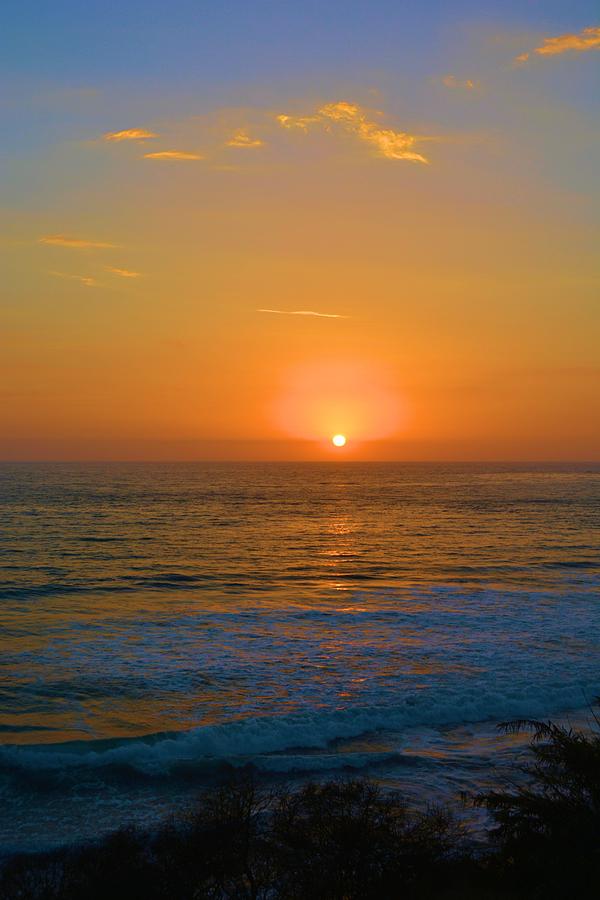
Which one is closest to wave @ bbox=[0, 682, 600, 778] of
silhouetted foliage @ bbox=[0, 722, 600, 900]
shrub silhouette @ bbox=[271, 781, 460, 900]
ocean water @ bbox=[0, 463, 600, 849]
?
ocean water @ bbox=[0, 463, 600, 849]

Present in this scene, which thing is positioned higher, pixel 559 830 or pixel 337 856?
pixel 559 830

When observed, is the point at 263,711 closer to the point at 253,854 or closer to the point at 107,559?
the point at 253,854

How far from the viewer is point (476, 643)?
2697 cm

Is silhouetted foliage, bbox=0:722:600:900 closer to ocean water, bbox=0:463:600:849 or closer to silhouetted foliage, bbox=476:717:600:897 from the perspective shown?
silhouetted foliage, bbox=476:717:600:897

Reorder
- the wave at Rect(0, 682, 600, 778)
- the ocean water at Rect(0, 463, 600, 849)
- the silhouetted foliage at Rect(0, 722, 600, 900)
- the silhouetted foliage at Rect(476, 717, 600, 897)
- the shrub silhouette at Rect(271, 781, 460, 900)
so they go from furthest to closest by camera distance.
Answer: the wave at Rect(0, 682, 600, 778)
the ocean water at Rect(0, 463, 600, 849)
the shrub silhouette at Rect(271, 781, 460, 900)
the silhouetted foliage at Rect(0, 722, 600, 900)
the silhouetted foliage at Rect(476, 717, 600, 897)


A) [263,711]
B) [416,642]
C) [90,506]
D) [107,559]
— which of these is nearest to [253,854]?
[263,711]

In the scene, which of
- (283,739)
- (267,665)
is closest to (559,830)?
(283,739)

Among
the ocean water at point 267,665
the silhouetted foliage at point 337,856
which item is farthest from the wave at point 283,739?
the silhouetted foliage at point 337,856

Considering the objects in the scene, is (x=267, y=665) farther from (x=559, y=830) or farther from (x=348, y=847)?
(x=559, y=830)

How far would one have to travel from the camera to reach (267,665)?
23953 mm

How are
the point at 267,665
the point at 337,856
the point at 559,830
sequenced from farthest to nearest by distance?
1. the point at 267,665
2. the point at 559,830
3. the point at 337,856

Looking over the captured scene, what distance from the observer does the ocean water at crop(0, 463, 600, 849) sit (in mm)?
16016

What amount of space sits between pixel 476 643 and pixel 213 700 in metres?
11.6

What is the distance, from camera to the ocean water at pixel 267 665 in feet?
52.5
